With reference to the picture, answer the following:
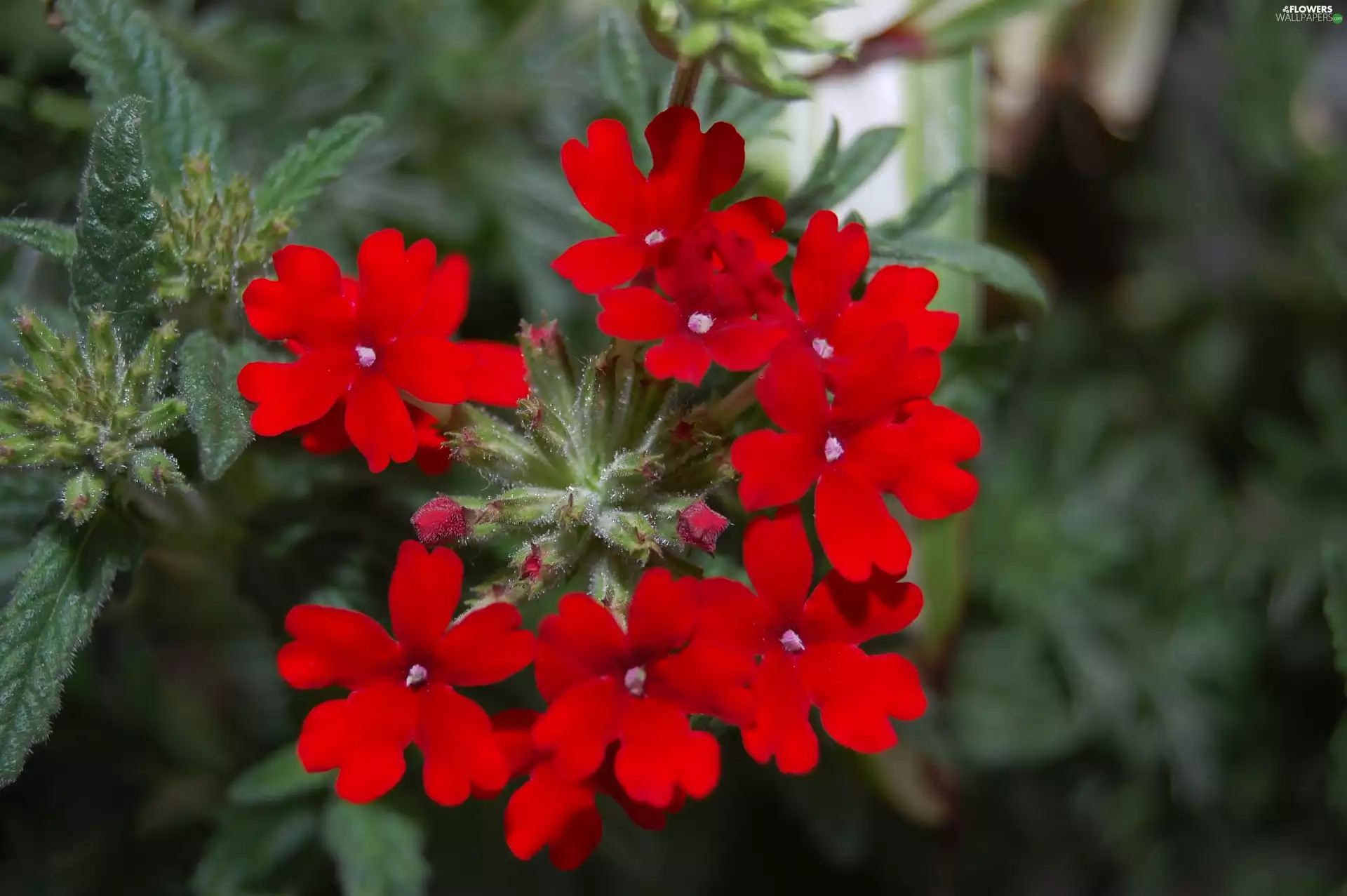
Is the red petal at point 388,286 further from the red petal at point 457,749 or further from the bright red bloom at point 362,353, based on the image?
the red petal at point 457,749

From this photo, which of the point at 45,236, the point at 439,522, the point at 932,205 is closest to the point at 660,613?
the point at 439,522

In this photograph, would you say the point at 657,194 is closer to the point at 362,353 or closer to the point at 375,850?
the point at 362,353

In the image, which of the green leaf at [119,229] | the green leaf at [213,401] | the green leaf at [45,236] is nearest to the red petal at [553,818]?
the green leaf at [213,401]

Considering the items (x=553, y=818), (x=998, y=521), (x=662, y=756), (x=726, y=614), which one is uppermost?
Answer: (x=726, y=614)

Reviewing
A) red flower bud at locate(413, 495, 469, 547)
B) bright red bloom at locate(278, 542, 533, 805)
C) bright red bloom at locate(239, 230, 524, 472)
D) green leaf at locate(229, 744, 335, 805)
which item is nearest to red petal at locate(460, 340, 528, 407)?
bright red bloom at locate(239, 230, 524, 472)

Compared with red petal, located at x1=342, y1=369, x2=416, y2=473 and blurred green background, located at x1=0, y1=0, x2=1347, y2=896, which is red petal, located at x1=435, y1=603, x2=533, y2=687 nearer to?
red petal, located at x1=342, y1=369, x2=416, y2=473

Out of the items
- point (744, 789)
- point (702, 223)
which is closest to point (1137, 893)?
point (744, 789)

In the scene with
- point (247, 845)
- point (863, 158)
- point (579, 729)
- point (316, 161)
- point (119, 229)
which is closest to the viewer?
point (579, 729)
